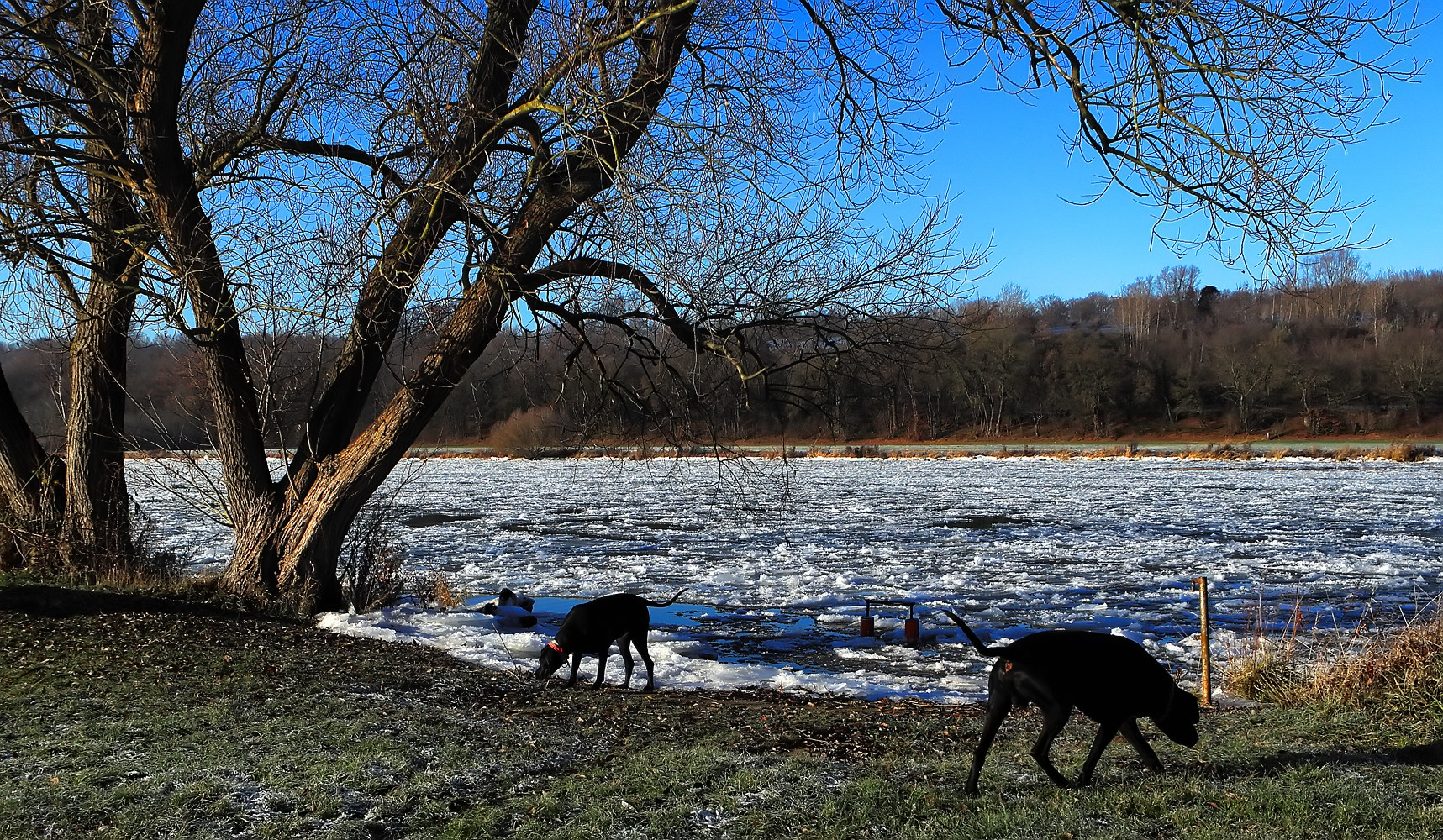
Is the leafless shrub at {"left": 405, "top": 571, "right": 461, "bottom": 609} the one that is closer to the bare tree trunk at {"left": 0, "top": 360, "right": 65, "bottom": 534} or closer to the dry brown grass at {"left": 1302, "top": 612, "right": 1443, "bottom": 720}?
the bare tree trunk at {"left": 0, "top": 360, "right": 65, "bottom": 534}

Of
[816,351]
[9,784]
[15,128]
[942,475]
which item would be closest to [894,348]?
[816,351]

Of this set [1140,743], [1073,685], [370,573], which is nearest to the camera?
[1073,685]

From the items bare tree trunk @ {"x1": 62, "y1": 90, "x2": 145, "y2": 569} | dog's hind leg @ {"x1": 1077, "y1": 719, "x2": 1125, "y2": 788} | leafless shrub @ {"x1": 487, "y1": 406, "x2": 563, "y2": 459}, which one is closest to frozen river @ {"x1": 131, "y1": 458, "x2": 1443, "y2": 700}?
bare tree trunk @ {"x1": 62, "y1": 90, "x2": 145, "y2": 569}

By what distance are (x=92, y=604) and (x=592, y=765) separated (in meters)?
7.65

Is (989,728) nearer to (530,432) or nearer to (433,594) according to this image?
(433,594)

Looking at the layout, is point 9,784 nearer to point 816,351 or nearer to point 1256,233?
point 816,351

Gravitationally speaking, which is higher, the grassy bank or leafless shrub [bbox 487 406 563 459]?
leafless shrub [bbox 487 406 563 459]

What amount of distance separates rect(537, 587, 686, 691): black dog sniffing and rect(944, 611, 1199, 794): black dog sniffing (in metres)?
3.78

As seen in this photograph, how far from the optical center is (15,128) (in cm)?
1000

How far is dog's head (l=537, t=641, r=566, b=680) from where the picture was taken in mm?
8195

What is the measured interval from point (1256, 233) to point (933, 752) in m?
4.74

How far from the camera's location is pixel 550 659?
827 centimetres

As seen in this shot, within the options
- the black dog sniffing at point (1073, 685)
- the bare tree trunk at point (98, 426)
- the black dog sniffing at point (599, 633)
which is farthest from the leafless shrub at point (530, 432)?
the black dog sniffing at point (1073, 685)

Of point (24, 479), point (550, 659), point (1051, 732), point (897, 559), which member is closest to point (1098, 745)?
point (1051, 732)
